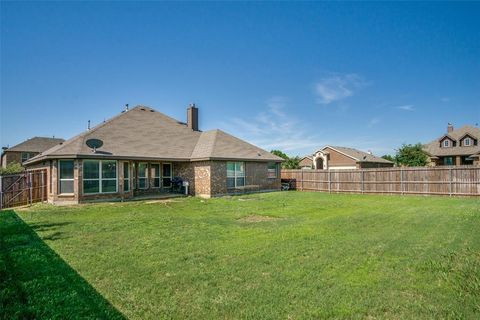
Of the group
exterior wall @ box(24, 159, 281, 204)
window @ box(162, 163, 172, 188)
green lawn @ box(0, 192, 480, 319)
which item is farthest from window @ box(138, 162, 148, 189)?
green lawn @ box(0, 192, 480, 319)

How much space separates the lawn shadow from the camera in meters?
3.71

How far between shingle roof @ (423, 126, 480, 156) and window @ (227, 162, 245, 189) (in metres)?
30.2

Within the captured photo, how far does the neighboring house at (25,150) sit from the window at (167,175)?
34.9m

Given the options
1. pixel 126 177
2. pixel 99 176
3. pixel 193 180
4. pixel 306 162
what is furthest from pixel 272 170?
pixel 306 162

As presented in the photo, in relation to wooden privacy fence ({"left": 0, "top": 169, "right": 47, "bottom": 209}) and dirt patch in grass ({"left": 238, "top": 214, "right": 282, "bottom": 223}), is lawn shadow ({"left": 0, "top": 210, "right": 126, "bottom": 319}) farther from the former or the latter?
wooden privacy fence ({"left": 0, "top": 169, "right": 47, "bottom": 209})

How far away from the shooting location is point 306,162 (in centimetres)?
4962

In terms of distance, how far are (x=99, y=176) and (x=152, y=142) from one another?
4786 millimetres

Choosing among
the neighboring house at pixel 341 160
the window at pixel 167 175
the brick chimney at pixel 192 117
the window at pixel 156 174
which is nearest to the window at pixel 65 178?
the window at pixel 156 174

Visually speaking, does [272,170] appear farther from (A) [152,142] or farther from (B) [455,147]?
(B) [455,147]

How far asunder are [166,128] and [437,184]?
19720 mm

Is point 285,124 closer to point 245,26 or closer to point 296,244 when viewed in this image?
point 245,26

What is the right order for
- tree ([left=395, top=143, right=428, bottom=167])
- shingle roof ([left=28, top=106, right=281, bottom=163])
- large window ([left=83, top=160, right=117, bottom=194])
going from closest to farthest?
large window ([left=83, top=160, right=117, bottom=194]) → shingle roof ([left=28, top=106, right=281, bottom=163]) → tree ([left=395, top=143, right=428, bottom=167])

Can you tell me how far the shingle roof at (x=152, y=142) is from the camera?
1755 cm

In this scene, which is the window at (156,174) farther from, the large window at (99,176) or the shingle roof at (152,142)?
the large window at (99,176)
